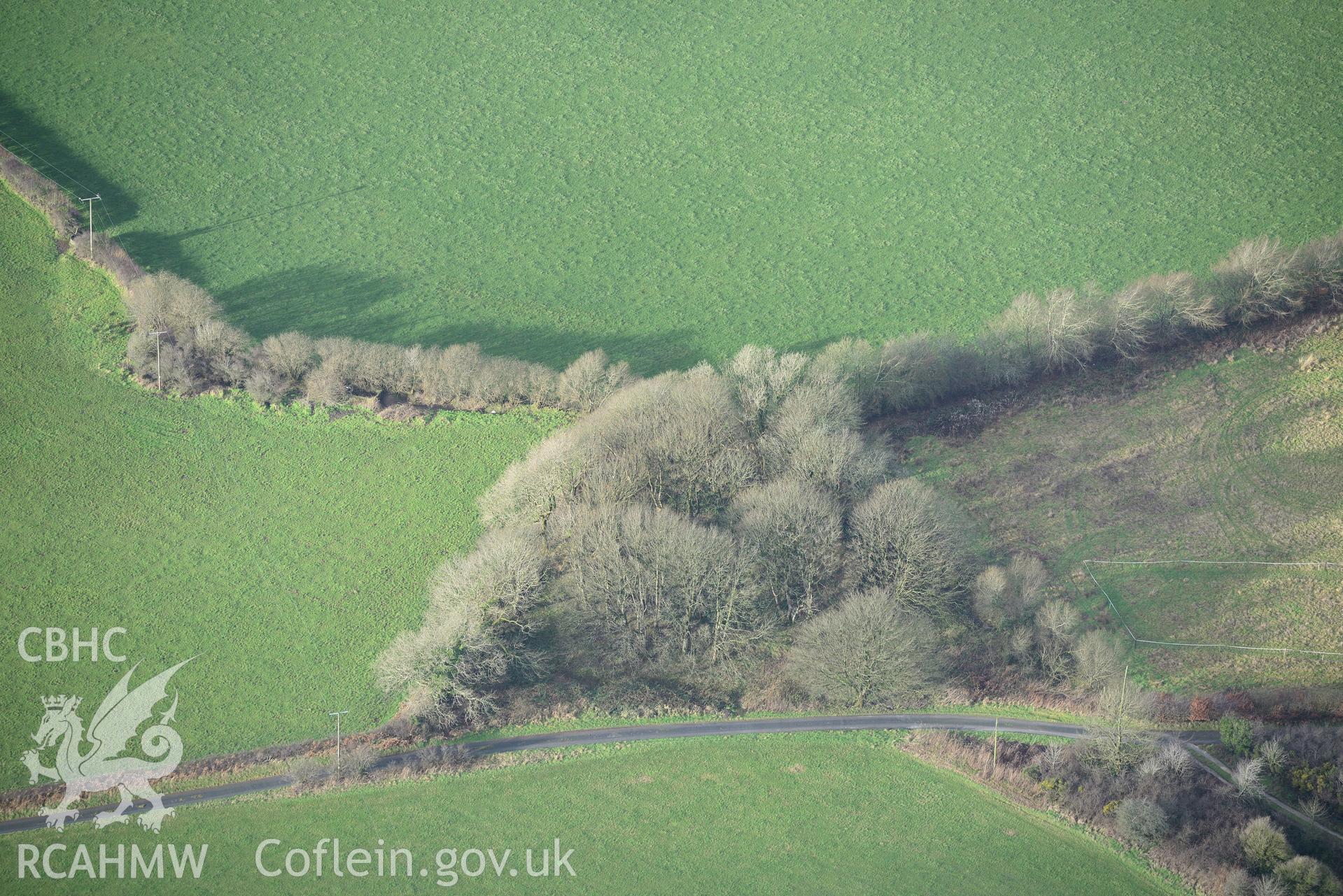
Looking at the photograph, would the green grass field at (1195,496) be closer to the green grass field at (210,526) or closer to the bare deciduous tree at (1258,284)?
the bare deciduous tree at (1258,284)

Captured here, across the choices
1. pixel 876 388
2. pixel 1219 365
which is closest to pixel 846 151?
pixel 876 388

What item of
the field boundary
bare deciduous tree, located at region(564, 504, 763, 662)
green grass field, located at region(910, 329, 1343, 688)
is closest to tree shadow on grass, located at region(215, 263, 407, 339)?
bare deciduous tree, located at region(564, 504, 763, 662)

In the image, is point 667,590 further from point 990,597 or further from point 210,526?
point 210,526

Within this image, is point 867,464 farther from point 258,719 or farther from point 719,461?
point 258,719

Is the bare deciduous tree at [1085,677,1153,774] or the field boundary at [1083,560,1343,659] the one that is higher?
the field boundary at [1083,560,1343,659]

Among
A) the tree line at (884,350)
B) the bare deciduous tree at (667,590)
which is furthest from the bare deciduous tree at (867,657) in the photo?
the tree line at (884,350)

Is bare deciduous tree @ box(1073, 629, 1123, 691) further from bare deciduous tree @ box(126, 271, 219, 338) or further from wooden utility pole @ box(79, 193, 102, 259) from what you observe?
wooden utility pole @ box(79, 193, 102, 259)
